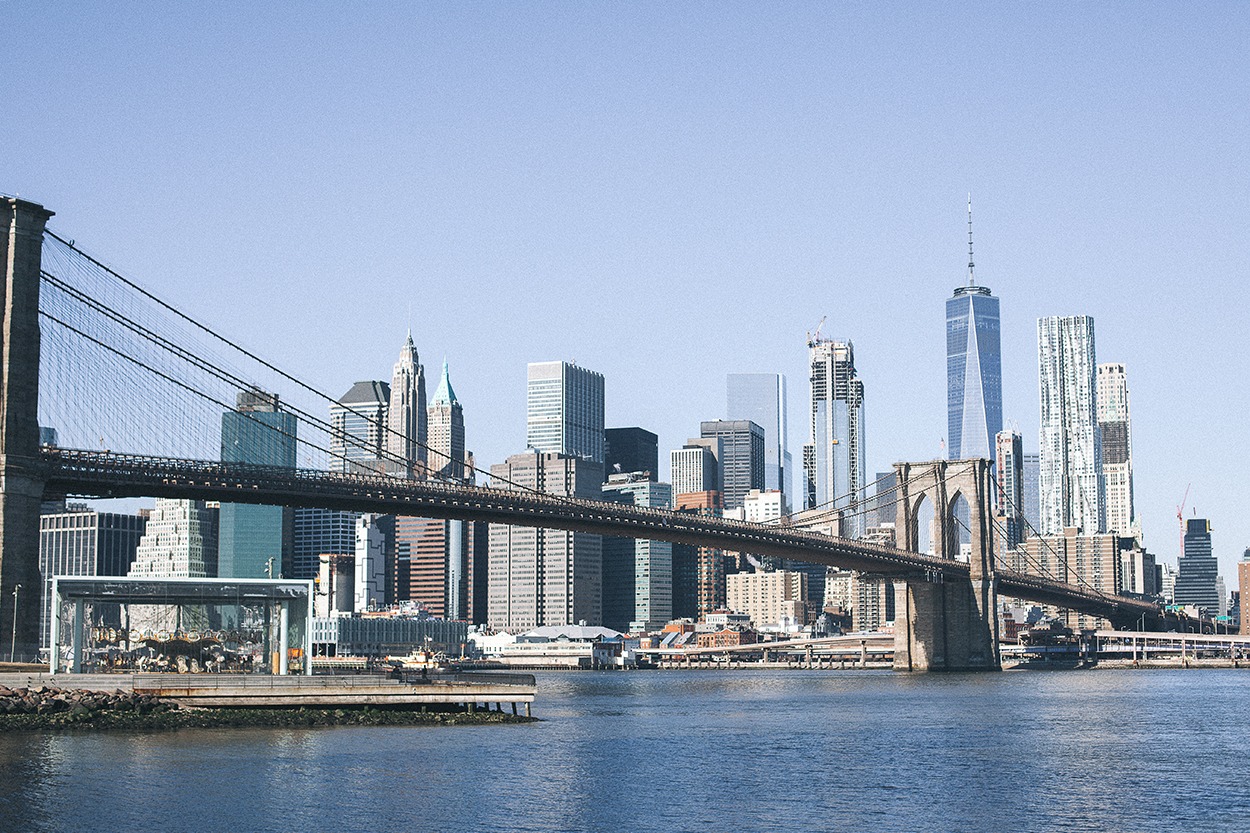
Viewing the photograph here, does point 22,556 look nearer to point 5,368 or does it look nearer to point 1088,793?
point 5,368

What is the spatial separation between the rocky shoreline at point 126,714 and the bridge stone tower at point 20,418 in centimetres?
985

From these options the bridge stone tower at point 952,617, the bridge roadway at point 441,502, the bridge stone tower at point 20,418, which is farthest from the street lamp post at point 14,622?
the bridge stone tower at point 952,617

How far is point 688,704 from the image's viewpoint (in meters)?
92.3

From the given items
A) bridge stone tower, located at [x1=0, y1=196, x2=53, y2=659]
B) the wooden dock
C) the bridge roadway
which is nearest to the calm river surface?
the wooden dock

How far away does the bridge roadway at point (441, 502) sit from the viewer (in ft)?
241

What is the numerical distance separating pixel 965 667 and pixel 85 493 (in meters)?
87.6

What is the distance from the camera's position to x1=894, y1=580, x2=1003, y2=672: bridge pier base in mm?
139500

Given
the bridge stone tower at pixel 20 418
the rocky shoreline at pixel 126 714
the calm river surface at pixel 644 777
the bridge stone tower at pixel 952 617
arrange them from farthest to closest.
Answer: the bridge stone tower at pixel 952 617
the bridge stone tower at pixel 20 418
the rocky shoreline at pixel 126 714
the calm river surface at pixel 644 777

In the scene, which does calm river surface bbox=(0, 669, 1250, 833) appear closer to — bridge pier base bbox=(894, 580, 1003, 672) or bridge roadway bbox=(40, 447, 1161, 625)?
bridge roadway bbox=(40, 447, 1161, 625)

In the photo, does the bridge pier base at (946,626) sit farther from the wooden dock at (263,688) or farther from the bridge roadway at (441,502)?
the wooden dock at (263,688)

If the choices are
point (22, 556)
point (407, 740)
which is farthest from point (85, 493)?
point (407, 740)

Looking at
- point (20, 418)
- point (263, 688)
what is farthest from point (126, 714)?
point (20, 418)

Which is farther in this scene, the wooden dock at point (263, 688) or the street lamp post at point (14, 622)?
the street lamp post at point (14, 622)

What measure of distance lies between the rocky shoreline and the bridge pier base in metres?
88.1
